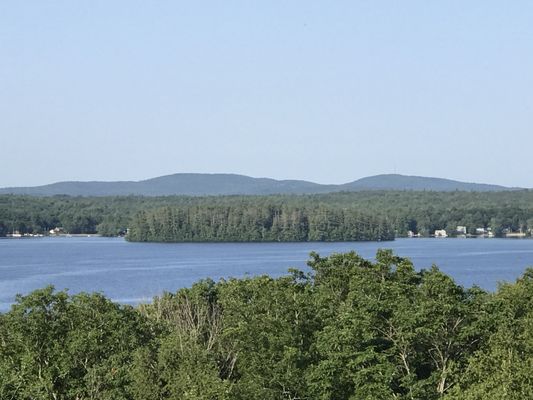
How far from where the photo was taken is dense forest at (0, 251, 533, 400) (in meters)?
27.1

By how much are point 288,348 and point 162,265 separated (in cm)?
7693

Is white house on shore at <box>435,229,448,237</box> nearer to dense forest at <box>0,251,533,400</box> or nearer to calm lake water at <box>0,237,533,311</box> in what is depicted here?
calm lake water at <box>0,237,533,311</box>

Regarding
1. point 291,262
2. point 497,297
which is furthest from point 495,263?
point 497,297

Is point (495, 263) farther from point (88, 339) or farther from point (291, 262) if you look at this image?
point (88, 339)

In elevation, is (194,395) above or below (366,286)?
below

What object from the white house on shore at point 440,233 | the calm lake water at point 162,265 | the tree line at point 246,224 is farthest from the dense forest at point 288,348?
the white house on shore at point 440,233

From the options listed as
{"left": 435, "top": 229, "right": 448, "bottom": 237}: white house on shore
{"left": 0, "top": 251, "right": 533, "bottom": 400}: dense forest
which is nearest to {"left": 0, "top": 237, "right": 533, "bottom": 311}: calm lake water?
{"left": 0, "top": 251, "right": 533, "bottom": 400}: dense forest

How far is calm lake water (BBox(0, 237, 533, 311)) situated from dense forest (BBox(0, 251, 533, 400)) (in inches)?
1072

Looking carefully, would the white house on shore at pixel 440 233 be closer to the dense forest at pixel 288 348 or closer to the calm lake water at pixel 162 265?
the calm lake water at pixel 162 265

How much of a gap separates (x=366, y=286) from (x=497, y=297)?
3.77 metres

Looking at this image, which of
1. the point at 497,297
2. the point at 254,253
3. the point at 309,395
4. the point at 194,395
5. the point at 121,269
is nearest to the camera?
the point at 194,395

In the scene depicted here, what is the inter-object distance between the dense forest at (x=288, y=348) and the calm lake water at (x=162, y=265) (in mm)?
27240

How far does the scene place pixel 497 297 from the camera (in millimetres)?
31562

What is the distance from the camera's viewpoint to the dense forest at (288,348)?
27.1m
